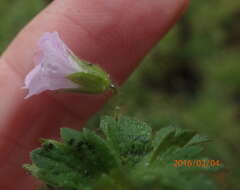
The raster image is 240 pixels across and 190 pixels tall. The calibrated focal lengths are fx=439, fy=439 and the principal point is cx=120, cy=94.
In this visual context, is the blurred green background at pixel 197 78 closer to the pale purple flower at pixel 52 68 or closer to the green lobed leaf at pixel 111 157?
the pale purple flower at pixel 52 68

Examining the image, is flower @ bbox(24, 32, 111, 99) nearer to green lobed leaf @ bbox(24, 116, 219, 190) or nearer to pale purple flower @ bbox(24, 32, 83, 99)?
pale purple flower @ bbox(24, 32, 83, 99)

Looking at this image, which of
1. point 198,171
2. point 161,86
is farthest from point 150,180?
point 161,86

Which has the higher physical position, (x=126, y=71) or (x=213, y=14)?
(x=213, y=14)

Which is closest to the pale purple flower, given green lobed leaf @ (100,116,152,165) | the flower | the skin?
the flower

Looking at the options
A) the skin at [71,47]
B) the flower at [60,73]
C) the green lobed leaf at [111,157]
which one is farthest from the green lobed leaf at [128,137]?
the skin at [71,47]

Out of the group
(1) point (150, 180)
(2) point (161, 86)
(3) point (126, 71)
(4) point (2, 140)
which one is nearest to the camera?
(1) point (150, 180)

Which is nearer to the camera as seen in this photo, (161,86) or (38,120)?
(38,120)

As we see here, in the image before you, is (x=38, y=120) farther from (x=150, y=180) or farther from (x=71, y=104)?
(x=150, y=180)
